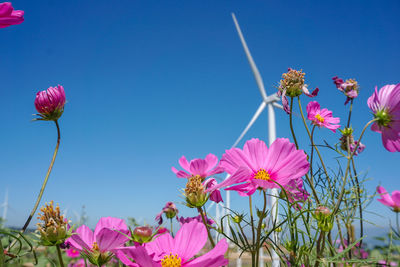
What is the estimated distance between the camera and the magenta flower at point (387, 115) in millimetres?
573

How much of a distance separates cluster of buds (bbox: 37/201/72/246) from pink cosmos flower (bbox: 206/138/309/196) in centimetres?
21

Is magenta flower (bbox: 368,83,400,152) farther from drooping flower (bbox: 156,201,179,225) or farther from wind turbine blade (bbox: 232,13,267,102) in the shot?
wind turbine blade (bbox: 232,13,267,102)

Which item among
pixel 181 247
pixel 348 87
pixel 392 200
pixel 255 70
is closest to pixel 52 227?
pixel 181 247

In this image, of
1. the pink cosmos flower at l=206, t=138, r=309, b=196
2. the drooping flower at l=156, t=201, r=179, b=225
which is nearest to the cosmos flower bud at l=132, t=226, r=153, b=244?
the pink cosmos flower at l=206, t=138, r=309, b=196

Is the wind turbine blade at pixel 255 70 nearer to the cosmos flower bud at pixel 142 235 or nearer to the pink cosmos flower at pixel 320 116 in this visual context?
the pink cosmos flower at pixel 320 116

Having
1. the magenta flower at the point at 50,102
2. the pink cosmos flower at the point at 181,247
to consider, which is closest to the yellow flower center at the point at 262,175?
the pink cosmos flower at the point at 181,247

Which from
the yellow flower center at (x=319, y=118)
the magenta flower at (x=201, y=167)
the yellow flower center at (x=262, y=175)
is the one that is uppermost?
the yellow flower center at (x=319, y=118)

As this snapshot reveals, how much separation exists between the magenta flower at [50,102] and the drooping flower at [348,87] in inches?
25.5

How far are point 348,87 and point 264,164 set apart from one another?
45cm

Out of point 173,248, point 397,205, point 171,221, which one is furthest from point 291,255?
point 397,205

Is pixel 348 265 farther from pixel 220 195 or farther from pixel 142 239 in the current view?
pixel 142 239

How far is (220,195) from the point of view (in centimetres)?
56

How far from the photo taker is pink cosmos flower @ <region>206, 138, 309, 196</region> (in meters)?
0.46

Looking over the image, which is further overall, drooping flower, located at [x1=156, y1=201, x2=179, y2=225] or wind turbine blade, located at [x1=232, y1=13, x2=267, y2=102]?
wind turbine blade, located at [x1=232, y1=13, x2=267, y2=102]
